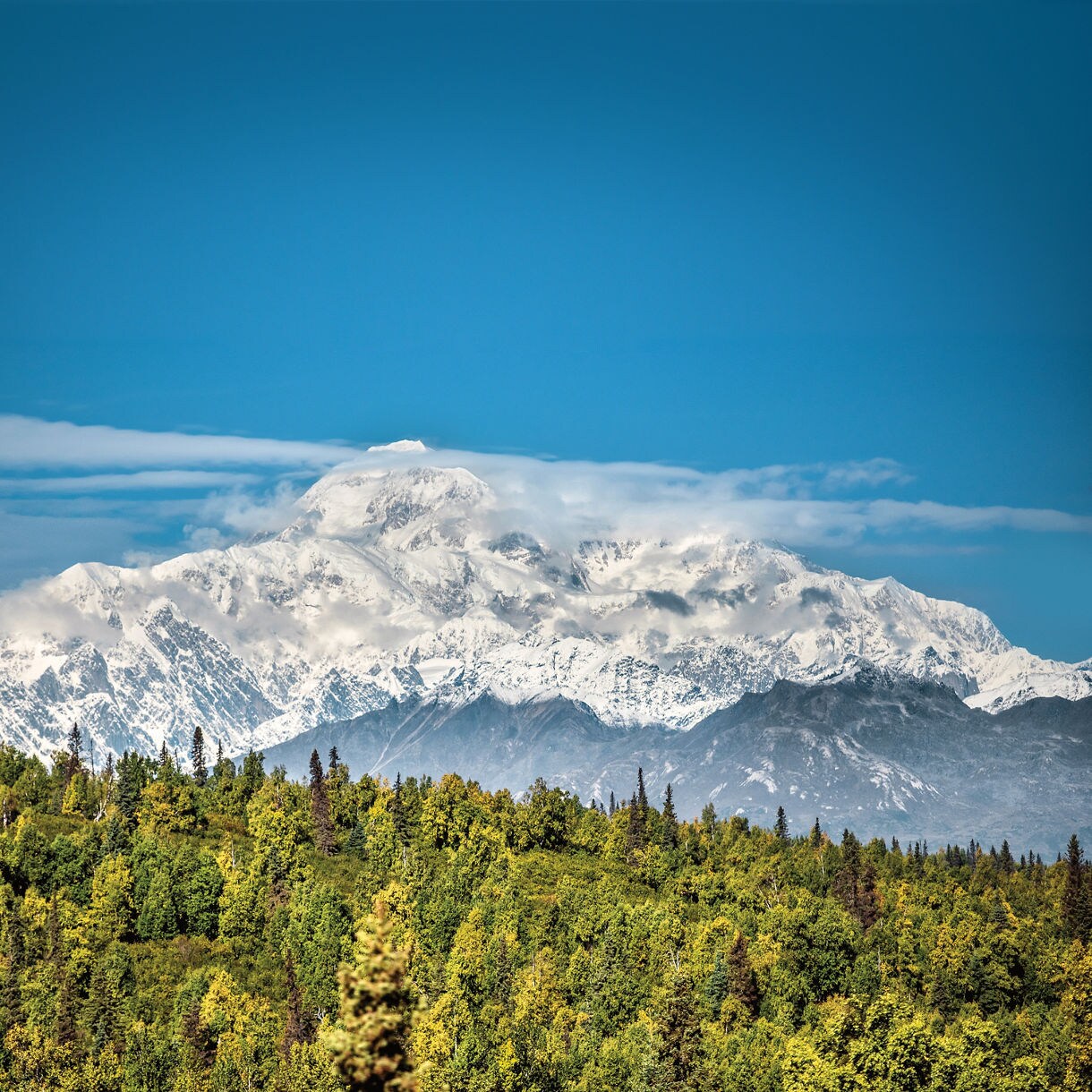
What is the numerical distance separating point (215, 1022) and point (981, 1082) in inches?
2902

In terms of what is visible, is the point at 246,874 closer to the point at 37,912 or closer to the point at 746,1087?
the point at 37,912

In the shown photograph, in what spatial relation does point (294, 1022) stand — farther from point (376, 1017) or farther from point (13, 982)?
point (376, 1017)

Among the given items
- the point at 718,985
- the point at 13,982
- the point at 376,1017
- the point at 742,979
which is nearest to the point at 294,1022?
the point at 13,982

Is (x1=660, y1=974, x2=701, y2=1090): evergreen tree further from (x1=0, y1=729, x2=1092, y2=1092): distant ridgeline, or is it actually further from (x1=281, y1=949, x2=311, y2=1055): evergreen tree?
(x1=281, y1=949, x2=311, y2=1055): evergreen tree

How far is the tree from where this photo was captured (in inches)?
1479

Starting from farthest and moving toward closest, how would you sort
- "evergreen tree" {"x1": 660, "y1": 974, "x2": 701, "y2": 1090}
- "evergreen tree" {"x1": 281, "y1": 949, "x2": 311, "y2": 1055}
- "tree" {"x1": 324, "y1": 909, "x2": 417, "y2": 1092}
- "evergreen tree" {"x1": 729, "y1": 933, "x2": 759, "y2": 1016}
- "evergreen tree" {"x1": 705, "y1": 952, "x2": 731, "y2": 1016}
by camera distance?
"evergreen tree" {"x1": 705, "y1": 952, "x2": 731, "y2": 1016}, "evergreen tree" {"x1": 729, "y1": 933, "x2": 759, "y2": 1016}, "evergreen tree" {"x1": 281, "y1": 949, "x2": 311, "y2": 1055}, "evergreen tree" {"x1": 660, "y1": 974, "x2": 701, "y2": 1090}, "tree" {"x1": 324, "y1": 909, "x2": 417, "y2": 1092}

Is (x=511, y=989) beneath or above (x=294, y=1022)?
above

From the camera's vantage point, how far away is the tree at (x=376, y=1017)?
123ft

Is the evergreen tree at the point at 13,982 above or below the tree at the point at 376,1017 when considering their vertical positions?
below

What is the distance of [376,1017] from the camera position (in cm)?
3797

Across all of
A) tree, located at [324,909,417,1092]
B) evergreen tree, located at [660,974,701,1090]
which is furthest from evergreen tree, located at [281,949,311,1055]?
tree, located at [324,909,417,1092]

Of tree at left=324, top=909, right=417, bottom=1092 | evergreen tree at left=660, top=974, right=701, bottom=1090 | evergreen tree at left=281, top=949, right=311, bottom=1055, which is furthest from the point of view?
evergreen tree at left=281, top=949, right=311, bottom=1055

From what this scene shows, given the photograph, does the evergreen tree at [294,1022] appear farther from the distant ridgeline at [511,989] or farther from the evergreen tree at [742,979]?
the evergreen tree at [742,979]

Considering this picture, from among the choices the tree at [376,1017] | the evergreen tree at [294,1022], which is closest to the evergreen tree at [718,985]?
the evergreen tree at [294,1022]
